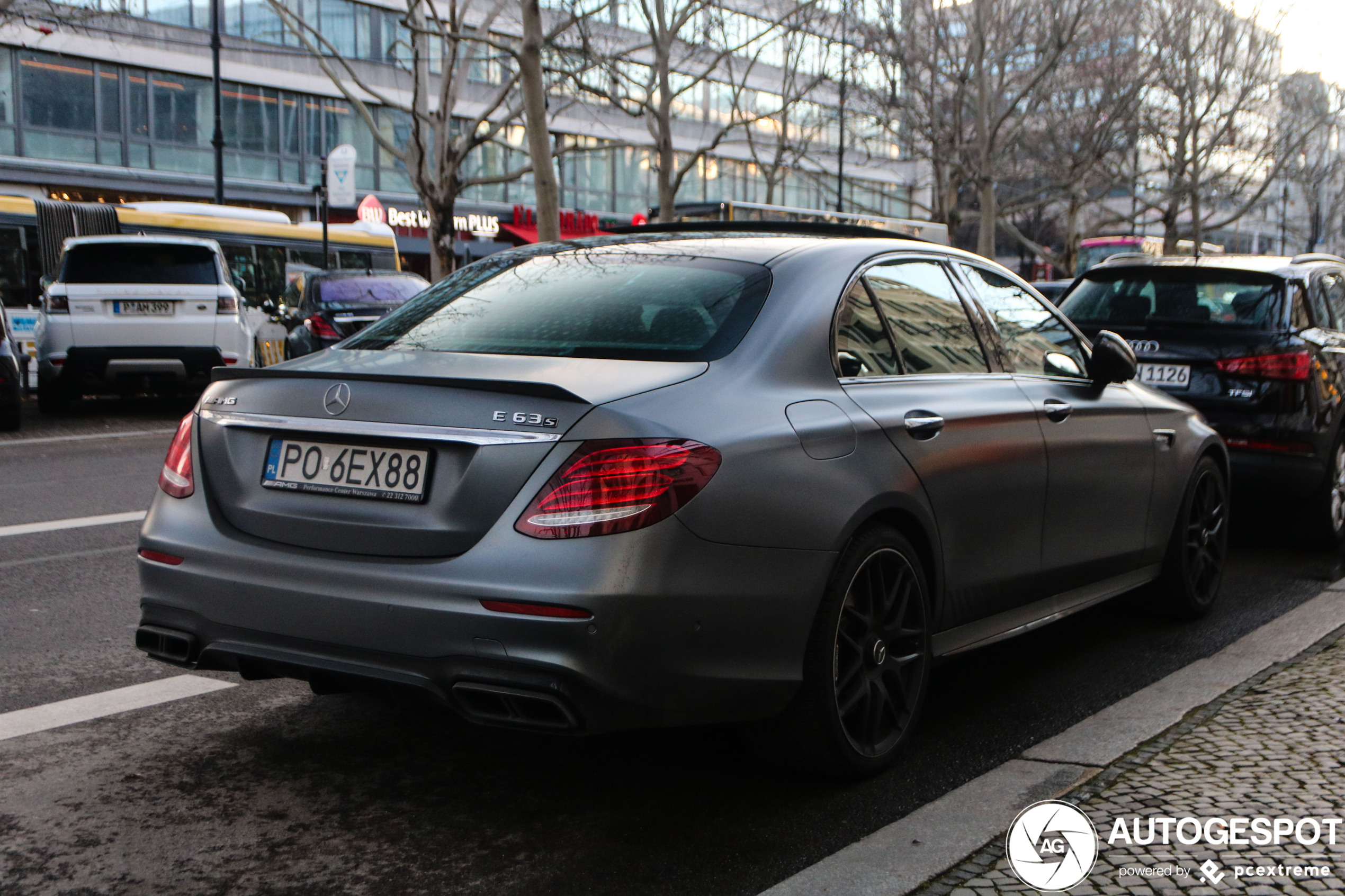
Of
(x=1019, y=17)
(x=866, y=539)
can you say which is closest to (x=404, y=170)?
(x=1019, y=17)

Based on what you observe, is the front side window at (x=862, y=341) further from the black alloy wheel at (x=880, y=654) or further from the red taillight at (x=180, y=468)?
the red taillight at (x=180, y=468)

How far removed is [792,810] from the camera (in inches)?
147

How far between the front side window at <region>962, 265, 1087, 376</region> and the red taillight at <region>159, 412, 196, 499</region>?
2627mm

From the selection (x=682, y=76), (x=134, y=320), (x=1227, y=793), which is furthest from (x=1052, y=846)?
(x=682, y=76)

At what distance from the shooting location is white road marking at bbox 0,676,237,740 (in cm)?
428

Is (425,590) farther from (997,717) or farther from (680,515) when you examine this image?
(997,717)

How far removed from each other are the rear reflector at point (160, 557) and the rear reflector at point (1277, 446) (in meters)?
5.66

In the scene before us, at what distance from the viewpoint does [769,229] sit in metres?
4.79

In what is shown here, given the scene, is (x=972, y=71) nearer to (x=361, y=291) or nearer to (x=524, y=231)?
(x=524, y=231)

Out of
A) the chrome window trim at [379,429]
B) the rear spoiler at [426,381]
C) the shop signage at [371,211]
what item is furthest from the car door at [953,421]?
the shop signage at [371,211]

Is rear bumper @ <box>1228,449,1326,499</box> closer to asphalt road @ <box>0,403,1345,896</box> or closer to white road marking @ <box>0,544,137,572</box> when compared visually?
asphalt road @ <box>0,403,1345,896</box>

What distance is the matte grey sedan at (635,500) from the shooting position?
10.7 feet

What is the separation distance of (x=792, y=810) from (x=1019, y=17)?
36.8m

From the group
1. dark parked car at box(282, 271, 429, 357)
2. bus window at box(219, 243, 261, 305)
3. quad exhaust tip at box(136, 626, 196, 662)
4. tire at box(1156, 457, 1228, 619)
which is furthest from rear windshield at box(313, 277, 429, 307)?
quad exhaust tip at box(136, 626, 196, 662)
